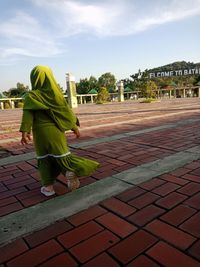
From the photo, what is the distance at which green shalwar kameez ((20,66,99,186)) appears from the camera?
2326 mm

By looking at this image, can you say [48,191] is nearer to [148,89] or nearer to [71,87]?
[71,87]

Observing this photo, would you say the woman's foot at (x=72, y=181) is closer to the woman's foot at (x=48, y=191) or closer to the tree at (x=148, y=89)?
the woman's foot at (x=48, y=191)

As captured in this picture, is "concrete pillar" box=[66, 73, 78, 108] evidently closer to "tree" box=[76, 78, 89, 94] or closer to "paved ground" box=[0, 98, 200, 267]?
"paved ground" box=[0, 98, 200, 267]

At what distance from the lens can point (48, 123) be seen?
2416 millimetres

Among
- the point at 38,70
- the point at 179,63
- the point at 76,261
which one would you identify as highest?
the point at 179,63

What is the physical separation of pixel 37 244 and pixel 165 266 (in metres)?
0.85

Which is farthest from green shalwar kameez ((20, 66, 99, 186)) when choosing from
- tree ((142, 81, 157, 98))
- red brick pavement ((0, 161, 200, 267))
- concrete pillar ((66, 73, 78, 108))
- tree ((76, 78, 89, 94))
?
tree ((76, 78, 89, 94))

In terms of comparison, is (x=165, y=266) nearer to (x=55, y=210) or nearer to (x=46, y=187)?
(x=55, y=210)

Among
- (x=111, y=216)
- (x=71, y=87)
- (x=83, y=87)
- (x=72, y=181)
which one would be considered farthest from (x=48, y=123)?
(x=83, y=87)

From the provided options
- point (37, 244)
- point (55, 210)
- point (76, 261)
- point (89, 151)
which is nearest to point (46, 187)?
point (55, 210)

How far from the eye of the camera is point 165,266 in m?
1.45

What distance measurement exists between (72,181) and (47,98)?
0.84m

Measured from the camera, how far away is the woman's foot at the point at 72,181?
2.45 meters

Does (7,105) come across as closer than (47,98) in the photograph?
No
